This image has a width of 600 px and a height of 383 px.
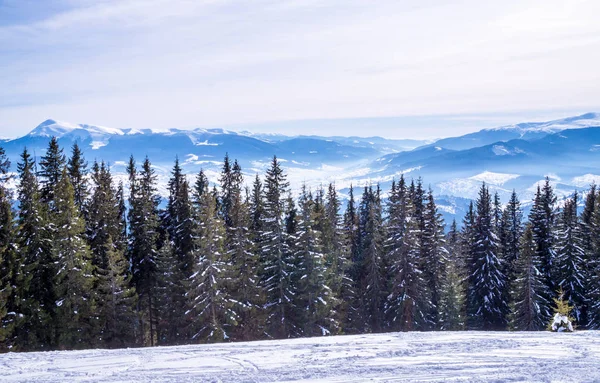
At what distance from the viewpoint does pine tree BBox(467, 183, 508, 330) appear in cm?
4119

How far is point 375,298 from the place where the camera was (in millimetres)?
41250

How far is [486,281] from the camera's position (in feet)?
136

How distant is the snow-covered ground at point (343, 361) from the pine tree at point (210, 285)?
14.7 m

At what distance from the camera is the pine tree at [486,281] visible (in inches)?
1622

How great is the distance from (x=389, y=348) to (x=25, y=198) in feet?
88.2

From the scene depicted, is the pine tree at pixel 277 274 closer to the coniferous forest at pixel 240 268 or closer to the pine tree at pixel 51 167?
the coniferous forest at pixel 240 268

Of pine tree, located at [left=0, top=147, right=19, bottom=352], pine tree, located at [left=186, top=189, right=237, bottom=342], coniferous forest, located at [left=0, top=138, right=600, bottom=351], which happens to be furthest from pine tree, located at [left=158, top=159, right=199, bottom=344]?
pine tree, located at [left=0, top=147, right=19, bottom=352]

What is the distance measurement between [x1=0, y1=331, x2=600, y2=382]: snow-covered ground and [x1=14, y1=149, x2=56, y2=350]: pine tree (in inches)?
596

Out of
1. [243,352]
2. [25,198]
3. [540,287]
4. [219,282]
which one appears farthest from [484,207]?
[25,198]

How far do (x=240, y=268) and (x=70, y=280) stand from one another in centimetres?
1132

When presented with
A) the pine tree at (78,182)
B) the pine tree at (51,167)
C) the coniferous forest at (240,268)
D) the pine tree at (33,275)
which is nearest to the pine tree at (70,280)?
the coniferous forest at (240,268)

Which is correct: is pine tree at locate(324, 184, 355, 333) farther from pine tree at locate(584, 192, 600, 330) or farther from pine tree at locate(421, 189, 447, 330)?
pine tree at locate(584, 192, 600, 330)

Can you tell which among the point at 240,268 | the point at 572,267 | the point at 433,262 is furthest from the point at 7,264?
the point at 572,267

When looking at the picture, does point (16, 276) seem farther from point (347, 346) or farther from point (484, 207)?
point (484, 207)
